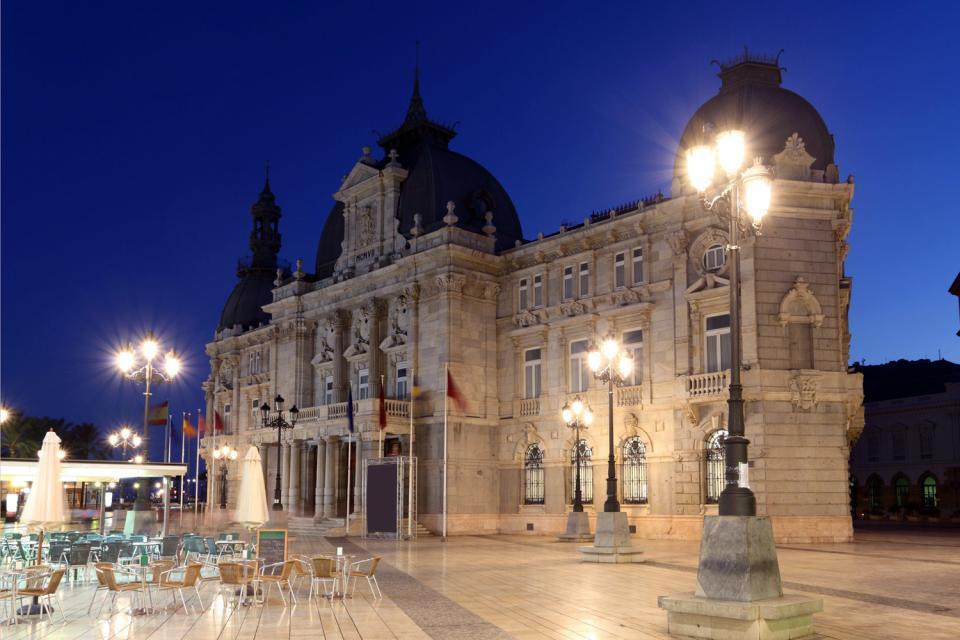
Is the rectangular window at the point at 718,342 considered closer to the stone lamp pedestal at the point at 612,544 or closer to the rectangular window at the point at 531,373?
the rectangular window at the point at 531,373

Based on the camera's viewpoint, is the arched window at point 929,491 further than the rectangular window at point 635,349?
Yes

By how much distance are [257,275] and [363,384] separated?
25.0 m

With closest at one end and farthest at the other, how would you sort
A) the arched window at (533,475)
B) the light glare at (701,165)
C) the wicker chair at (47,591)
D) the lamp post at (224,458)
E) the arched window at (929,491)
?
the wicker chair at (47,591) → the light glare at (701,165) → the arched window at (533,475) → the lamp post at (224,458) → the arched window at (929,491)

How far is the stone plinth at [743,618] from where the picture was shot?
43.4ft

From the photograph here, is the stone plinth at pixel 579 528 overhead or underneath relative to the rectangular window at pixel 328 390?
underneath

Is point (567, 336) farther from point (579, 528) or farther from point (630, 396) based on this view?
point (579, 528)

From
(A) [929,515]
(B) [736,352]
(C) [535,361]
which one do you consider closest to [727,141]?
(B) [736,352]

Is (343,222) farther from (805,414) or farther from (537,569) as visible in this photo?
(537,569)

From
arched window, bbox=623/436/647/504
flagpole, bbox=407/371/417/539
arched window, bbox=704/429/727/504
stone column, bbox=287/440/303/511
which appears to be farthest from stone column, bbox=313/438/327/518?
arched window, bbox=704/429/727/504

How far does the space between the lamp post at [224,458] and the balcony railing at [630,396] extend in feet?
99.6

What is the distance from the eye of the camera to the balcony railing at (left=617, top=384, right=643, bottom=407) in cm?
4059

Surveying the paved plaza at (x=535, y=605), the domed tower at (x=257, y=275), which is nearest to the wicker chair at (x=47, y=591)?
the paved plaza at (x=535, y=605)

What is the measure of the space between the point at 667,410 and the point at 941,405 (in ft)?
127

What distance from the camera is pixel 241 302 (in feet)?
237
